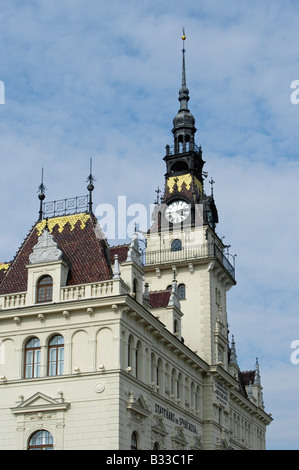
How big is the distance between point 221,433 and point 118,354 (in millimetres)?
21493

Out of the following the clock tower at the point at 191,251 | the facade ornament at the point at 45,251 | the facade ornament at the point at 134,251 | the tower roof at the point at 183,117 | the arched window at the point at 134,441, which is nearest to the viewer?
the arched window at the point at 134,441

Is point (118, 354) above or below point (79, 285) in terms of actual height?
below

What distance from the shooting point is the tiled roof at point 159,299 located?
55.1 meters

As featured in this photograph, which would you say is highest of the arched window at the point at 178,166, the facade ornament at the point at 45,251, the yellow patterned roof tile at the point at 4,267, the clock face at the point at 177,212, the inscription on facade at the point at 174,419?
the arched window at the point at 178,166

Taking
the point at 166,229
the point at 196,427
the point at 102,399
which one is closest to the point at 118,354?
the point at 102,399

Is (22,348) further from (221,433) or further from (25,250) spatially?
(221,433)

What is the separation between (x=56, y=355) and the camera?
43.2 metres

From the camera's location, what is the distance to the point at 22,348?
144ft

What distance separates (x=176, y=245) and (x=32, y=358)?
2424 centimetres

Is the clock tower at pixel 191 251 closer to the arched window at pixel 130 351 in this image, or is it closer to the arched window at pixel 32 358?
the arched window at pixel 130 351

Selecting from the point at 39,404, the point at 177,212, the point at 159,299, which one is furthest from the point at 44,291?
the point at 177,212

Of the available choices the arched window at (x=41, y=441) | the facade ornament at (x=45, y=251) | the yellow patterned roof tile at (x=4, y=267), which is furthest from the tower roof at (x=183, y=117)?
the arched window at (x=41, y=441)

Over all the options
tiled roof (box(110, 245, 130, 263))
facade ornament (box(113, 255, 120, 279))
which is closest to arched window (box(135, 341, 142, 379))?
facade ornament (box(113, 255, 120, 279))

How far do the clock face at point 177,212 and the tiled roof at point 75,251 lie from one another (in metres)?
19.1
